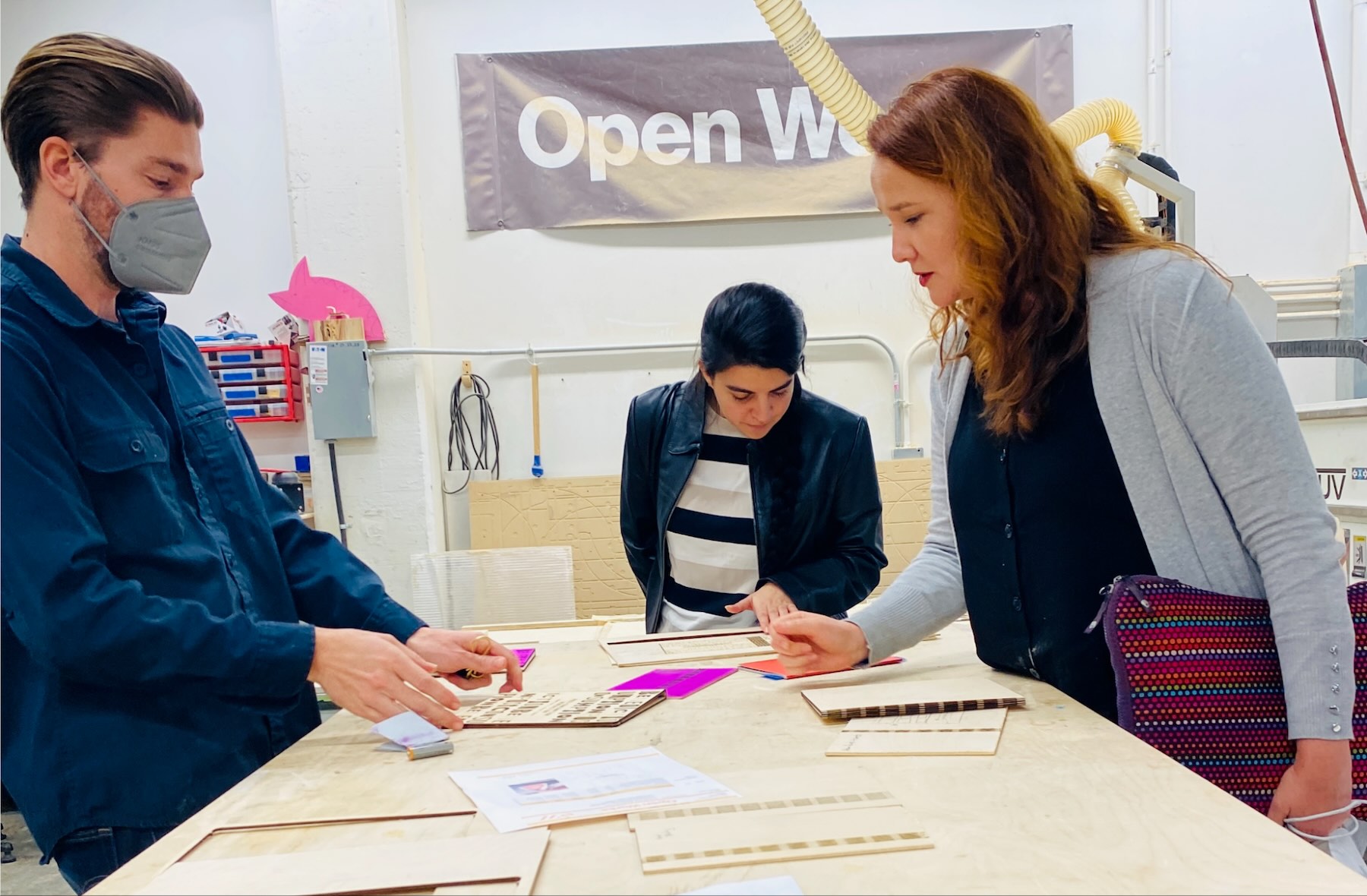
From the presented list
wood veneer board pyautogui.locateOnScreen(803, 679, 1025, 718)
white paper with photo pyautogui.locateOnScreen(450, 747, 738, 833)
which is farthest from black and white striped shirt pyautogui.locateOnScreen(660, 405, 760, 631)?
white paper with photo pyautogui.locateOnScreen(450, 747, 738, 833)

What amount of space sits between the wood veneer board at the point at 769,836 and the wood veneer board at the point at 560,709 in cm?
38

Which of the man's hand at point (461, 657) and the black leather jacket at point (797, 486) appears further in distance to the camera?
the black leather jacket at point (797, 486)

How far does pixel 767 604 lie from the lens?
183 cm

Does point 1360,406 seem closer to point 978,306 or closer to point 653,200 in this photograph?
point 978,306

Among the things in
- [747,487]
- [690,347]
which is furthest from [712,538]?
[690,347]

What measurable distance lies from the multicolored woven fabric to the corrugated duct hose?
5.57 ft

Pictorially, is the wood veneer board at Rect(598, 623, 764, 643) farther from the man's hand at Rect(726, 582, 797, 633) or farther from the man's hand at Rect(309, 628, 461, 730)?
the man's hand at Rect(309, 628, 461, 730)

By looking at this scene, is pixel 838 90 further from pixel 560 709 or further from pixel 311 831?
pixel 311 831

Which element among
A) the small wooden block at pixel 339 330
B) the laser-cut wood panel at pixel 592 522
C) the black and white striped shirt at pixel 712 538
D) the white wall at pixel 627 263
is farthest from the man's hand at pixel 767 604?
the small wooden block at pixel 339 330

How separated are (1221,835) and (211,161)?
4.28 m

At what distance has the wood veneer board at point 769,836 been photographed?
0.77 m

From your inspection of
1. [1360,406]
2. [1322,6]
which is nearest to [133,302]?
[1360,406]

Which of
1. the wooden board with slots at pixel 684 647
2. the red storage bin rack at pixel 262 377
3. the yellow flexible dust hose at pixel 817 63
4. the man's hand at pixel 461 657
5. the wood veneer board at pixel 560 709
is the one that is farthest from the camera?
the red storage bin rack at pixel 262 377

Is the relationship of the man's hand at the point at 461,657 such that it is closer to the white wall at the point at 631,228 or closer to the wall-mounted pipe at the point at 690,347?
the white wall at the point at 631,228
